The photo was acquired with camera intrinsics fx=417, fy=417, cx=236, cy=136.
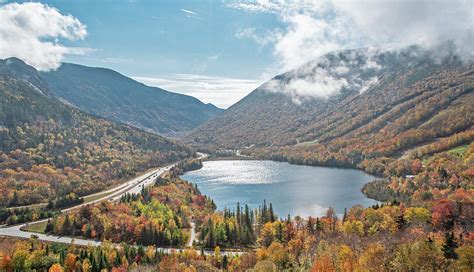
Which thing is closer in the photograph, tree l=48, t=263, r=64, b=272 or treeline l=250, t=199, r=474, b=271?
treeline l=250, t=199, r=474, b=271

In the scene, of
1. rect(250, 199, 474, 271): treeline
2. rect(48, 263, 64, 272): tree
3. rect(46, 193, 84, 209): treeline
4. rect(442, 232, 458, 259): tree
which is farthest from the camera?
rect(46, 193, 84, 209): treeline

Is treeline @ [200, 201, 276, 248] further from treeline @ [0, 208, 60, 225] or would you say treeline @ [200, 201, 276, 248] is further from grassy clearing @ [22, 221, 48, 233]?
treeline @ [0, 208, 60, 225]

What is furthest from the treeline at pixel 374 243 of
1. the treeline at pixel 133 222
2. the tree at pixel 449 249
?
the treeline at pixel 133 222

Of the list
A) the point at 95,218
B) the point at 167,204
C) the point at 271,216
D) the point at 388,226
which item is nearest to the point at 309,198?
the point at 271,216

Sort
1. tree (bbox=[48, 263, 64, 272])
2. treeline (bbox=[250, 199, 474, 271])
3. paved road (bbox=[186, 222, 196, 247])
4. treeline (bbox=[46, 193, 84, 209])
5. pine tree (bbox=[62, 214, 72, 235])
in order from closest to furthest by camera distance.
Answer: treeline (bbox=[250, 199, 474, 271]) → tree (bbox=[48, 263, 64, 272]) → paved road (bbox=[186, 222, 196, 247]) → pine tree (bbox=[62, 214, 72, 235]) → treeline (bbox=[46, 193, 84, 209])

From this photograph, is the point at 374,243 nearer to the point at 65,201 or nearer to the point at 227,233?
the point at 227,233

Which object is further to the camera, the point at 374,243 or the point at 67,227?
the point at 67,227

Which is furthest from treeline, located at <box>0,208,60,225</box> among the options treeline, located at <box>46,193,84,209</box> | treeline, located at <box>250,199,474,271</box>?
treeline, located at <box>250,199,474,271</box>

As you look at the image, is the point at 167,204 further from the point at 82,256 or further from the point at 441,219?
the point at 441,219

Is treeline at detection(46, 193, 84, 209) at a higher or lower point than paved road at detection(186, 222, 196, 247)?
higher

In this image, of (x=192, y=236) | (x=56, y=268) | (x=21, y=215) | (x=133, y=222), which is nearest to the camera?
(x=56, y=268)

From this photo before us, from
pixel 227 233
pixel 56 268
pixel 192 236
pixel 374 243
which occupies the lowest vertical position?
pixel 56 268

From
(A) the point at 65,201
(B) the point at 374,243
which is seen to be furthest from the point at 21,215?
(B) the point at 374,243
